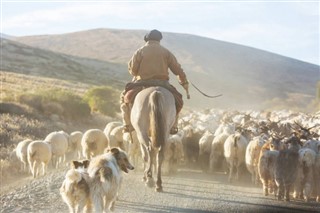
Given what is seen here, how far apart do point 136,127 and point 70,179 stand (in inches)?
160

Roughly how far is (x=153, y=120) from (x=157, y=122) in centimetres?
11

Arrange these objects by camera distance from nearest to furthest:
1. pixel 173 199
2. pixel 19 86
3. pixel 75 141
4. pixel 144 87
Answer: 1. pixel 173 199
2. pixel 144 87
3. pixel 75 141
4. pixel 19 86

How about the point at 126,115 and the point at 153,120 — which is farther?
the point at 126,115

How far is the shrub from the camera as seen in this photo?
131 feet

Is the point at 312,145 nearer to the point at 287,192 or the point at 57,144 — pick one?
the point at 287,192

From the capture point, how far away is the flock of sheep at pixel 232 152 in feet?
42.5

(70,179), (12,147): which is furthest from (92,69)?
(70,179)

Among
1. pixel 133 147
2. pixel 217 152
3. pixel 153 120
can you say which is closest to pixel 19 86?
pixel 133 147

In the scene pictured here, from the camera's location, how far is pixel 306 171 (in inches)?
512

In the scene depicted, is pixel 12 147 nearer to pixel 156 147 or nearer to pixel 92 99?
pixel 156 147

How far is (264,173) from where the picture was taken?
1350cm

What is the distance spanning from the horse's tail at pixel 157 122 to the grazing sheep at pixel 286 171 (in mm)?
2704

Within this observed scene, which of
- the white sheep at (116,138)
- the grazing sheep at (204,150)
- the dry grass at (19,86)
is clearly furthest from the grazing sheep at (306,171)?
the dry grass at (19,86)

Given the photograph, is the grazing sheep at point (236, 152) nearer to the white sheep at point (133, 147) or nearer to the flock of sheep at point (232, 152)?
the flock of sheep at point (232, 152)
